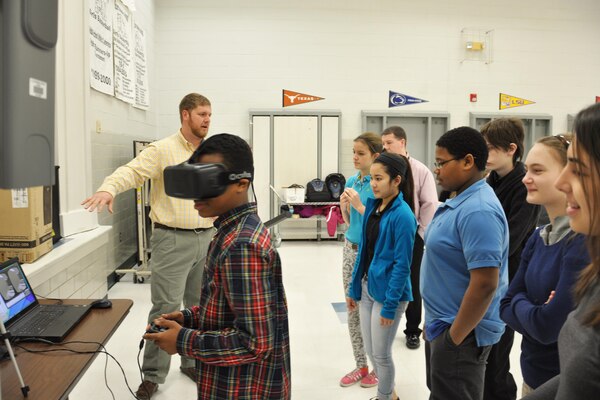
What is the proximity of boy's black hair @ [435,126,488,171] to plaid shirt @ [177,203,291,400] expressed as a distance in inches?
31.9

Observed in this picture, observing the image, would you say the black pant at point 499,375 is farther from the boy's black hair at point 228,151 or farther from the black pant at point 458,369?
the boy's black hair at point 228,151

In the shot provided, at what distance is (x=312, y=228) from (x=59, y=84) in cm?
503

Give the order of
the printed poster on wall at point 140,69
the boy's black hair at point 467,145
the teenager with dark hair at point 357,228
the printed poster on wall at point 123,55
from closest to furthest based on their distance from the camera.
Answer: the boy's black hair at point 467,145 → the teenager with dark hair at point 357,228 → the printed poster on wall at point 123,55 → the printed poster on wall at point 140,69

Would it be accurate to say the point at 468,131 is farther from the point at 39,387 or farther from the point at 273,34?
the point at 273,34

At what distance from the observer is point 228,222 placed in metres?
1.24

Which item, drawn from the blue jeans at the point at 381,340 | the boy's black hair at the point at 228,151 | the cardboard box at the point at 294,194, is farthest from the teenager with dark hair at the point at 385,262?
the cardboard box at the point at 294,194

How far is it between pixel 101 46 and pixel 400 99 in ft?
16.2

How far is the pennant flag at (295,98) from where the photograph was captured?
7.44 m

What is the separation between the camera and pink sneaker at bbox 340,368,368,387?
2.74 m

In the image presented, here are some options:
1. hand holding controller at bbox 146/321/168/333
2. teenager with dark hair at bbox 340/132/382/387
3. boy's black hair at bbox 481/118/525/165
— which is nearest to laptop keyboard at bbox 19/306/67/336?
hand holding controller at bbox 146/321/168/333

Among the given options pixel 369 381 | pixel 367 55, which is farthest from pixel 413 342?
pixel 367 55

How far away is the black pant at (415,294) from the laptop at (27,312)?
2.24 metres

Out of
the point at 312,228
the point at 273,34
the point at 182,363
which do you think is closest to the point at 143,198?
the point at 182,363

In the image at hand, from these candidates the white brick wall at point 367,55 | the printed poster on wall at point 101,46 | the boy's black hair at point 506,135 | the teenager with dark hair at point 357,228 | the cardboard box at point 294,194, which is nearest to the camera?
the boy's black hair at point 506,135
